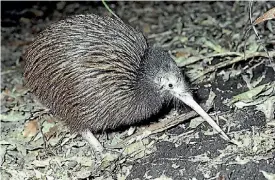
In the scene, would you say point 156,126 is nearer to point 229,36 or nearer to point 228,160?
point 228,160

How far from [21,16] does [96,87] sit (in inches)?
161

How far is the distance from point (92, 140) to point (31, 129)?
0.72 metres

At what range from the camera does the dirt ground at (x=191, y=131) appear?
3514 millimetres

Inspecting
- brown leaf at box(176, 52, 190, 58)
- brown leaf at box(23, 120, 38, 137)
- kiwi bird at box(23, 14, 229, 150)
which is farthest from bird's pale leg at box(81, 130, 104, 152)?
brown leaf at box(176, 52, 190, 58)

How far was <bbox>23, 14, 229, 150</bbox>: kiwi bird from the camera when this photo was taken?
370 cm

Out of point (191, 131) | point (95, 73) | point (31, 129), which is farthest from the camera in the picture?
point (31, 129)

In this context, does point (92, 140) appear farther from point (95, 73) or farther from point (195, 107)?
point (195, 107)

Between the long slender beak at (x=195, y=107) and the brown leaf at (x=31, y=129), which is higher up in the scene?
the brown leaf at (x=31, y=129)

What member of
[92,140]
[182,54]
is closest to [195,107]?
[92,140]

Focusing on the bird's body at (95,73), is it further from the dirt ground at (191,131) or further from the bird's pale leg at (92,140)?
the dirt ground at (191,131)

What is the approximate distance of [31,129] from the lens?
4.45 m

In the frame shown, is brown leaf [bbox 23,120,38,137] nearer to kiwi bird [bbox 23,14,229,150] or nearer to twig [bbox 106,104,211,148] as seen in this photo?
kiwi bird [bbox 23,14,229,150]

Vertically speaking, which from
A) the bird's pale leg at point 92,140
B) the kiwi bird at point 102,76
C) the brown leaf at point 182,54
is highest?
the brown leaf at point 182,54

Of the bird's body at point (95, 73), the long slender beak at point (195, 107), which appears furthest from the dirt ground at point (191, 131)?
the bird's body at point (95, 73)
